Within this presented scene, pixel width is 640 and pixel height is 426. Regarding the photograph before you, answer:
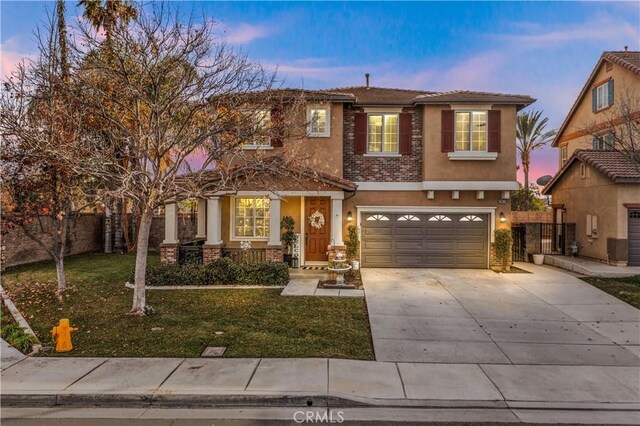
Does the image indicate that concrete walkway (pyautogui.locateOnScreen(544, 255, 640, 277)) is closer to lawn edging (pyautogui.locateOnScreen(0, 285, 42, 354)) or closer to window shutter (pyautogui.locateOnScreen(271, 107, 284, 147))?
window shutter (pyautogui.locateOnScreen(271, 107, 284, 147))

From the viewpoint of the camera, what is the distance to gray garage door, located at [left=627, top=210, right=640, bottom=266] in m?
14.2

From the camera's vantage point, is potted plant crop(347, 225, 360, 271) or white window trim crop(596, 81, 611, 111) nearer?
potted plant crop(347, 225, 360, 271)

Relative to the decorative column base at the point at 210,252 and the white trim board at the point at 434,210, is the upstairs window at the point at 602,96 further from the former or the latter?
the decorative column base at the point at 210,252

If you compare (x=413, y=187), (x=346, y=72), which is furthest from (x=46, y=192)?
(x=346, y=72)

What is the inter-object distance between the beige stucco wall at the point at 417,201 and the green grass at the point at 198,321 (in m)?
5.51

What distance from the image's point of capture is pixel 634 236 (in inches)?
561

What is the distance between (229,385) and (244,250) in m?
8.22

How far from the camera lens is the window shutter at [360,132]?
15.3 metres

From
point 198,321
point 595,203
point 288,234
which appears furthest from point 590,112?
point 198,321

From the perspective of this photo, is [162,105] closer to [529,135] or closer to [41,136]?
[41,136]

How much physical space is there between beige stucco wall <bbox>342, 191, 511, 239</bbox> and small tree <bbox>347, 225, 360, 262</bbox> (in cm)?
69

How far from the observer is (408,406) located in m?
5.04

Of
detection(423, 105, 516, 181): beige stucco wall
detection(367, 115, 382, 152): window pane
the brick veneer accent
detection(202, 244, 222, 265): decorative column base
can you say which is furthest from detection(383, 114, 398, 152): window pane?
detection(202, 244, 222, 265): decorative column base

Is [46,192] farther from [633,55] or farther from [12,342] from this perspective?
[633,55]
